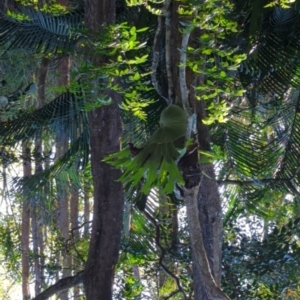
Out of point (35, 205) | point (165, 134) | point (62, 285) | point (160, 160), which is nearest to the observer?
point (160, 160)

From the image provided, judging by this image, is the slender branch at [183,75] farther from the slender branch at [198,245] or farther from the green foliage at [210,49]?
the slender branch at [198,245]

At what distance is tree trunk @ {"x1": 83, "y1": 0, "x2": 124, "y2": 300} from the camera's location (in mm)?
6039

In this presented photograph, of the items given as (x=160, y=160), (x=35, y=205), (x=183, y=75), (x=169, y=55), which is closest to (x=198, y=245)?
(x=160, y=160)

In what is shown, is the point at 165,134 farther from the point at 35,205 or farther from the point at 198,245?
the point at 35,205

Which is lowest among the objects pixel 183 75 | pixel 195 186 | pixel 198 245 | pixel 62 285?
pixel 198 245

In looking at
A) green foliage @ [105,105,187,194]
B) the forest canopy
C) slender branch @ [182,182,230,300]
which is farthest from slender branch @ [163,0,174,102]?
slender branch @ [182,182,230,300]

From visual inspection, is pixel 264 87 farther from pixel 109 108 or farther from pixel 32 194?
pixel 32 194

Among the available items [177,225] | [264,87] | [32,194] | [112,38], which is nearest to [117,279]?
[177,225]

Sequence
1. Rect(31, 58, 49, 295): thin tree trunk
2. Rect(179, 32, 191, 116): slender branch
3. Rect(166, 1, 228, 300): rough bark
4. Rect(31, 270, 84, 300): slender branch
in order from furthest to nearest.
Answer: Rect(31, 58, 49, 295): thin tree trunk
Rect(31, 270, 84, 300): slender branch
Rect(166, 1, 228, 300): rough bark
Rect(179, 32, 191, 116): slender branch

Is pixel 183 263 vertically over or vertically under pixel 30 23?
under

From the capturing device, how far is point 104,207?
20.3 feet

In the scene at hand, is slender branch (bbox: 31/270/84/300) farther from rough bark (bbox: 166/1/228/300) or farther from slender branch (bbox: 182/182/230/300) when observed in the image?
slender branch (bbox: 182/182/230/300)

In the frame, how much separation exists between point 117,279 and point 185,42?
506 centimetres

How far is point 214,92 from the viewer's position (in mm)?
3736
